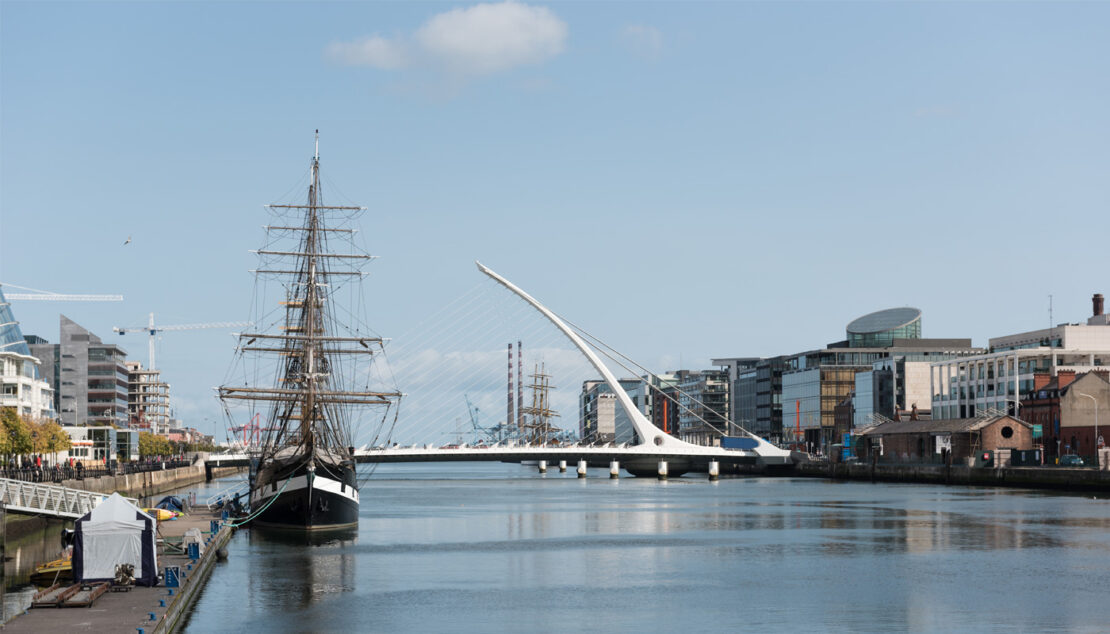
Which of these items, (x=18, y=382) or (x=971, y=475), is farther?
(x=18, y=382)

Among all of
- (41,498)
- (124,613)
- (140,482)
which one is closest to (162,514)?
(41,498)

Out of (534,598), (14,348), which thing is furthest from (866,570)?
(14,348)

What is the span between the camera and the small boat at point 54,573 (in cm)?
4412

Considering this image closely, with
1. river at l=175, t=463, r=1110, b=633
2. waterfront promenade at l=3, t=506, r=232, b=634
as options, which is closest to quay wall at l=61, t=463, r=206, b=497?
river at l=175, t=463, r=1110, b=633

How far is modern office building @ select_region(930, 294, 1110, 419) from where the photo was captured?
15600 centimetres

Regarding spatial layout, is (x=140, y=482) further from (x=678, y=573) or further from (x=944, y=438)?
(x=944, y=438)

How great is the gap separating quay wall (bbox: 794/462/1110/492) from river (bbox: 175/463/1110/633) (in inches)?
793

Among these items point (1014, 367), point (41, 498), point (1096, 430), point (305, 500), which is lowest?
point (305, 500)

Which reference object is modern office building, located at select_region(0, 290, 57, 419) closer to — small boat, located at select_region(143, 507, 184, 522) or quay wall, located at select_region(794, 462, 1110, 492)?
small boat, located at select_region(143, 507, 184, 522)

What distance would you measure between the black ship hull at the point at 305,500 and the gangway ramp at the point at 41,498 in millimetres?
10415

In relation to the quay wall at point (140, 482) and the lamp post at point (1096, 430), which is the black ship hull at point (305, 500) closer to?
the quay wall at point (140, 482)

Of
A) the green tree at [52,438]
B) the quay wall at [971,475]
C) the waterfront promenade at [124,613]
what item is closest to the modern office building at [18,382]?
the green tree at [52,438]

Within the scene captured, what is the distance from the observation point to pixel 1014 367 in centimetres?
15588

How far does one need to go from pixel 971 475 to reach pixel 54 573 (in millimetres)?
104469
